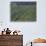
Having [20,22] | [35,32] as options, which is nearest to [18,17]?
[20,22]

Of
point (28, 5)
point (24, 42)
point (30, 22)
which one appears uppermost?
point (28, 5)

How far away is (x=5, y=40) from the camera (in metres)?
2.74

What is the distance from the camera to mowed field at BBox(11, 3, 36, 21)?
2725 mm

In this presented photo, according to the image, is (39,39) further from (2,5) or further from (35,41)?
(2,5)

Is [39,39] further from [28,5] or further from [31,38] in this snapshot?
[28,5]

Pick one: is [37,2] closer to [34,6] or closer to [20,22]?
[34,6]

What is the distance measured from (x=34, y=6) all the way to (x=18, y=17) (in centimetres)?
20

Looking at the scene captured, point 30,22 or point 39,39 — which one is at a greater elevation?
point 30,22

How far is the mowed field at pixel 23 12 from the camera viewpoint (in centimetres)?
272

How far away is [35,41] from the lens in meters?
2.74

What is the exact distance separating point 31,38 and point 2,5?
0.45 m

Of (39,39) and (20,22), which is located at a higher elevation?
(20,22)

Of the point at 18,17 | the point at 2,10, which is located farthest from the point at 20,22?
the point at 2,10

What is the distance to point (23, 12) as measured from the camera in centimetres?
273
